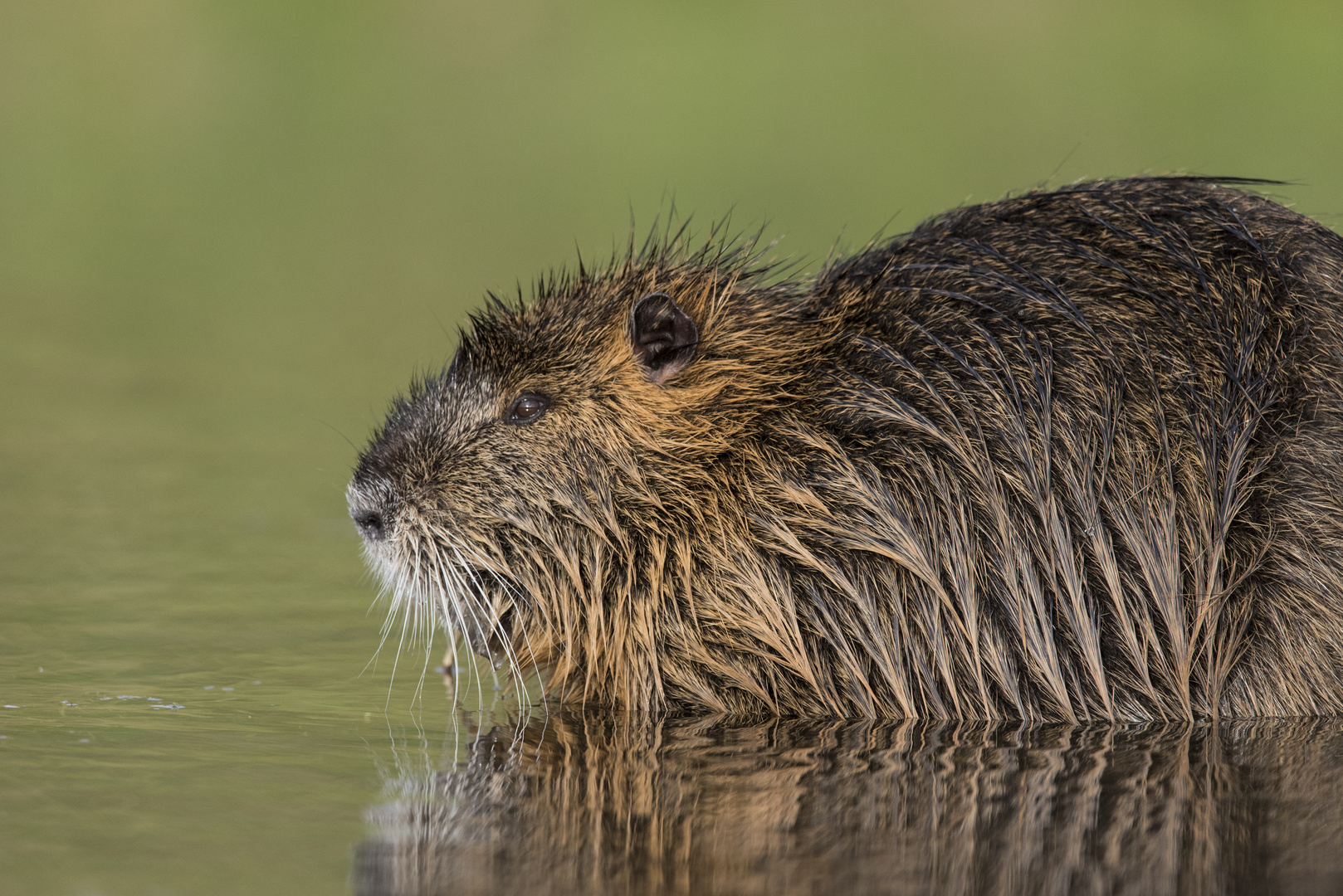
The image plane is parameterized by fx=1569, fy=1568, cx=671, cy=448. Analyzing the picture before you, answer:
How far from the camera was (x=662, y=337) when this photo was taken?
12.3 feet

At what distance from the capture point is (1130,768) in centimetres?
290

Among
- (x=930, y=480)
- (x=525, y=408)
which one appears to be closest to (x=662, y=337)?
(x=525, y=408)

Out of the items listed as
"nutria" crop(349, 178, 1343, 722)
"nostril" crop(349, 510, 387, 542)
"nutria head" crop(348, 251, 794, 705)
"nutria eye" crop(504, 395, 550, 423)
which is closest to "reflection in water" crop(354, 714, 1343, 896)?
"nutria" crop(349, 178, 1343, 722)

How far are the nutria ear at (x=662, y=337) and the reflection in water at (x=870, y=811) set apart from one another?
2.88ft

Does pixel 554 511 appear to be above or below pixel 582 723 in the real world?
above

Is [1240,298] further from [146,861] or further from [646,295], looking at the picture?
[146,861]

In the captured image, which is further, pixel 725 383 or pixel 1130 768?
pixel 725 383

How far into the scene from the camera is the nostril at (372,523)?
145 inches

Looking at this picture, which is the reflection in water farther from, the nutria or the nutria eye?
the nutria eye

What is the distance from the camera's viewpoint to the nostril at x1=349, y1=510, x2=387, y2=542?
12.1 ft

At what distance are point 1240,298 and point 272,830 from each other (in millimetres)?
2284

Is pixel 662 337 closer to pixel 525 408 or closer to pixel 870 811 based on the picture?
pixel 525 408

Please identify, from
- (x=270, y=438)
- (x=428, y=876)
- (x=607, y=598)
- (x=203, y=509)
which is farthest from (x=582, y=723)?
(x=270, y=438)

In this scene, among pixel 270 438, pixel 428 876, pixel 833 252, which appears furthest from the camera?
pixel 270 438
